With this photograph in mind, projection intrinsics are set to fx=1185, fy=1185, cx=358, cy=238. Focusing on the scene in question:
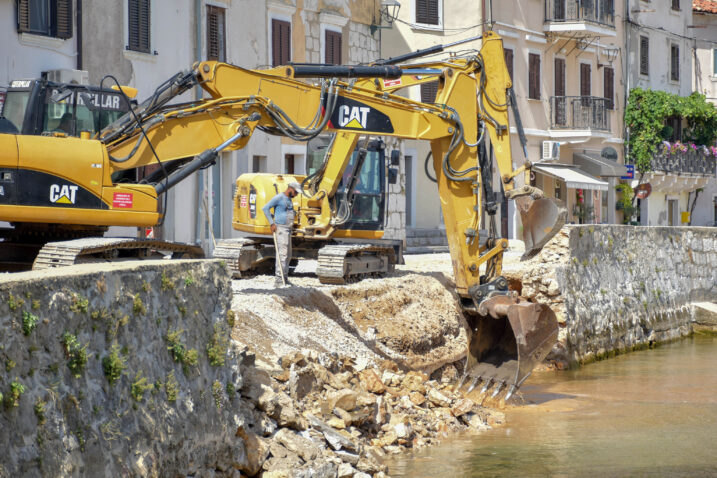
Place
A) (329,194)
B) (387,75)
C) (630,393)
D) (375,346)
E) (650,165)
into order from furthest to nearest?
(650,165) → (329,194) → (630,393) → (375,346) → (387,75)

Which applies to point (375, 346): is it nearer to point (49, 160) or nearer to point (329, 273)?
point (329, 273)

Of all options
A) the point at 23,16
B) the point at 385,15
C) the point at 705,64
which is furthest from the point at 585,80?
the point at 23,16

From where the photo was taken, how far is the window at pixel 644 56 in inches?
1716

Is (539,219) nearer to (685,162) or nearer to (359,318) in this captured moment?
(359,318)

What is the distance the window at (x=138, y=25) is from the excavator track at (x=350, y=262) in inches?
288

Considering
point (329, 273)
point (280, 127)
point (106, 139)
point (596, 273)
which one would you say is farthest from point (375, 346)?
point (596, 273)

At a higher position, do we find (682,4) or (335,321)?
(682,4)

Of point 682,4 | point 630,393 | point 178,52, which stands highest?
point 682,4

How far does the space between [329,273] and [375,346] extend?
2.14m

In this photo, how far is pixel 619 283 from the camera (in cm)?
2247

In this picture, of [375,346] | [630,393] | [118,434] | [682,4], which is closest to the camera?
[118,434]

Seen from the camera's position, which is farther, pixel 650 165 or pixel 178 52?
pixel 650 165

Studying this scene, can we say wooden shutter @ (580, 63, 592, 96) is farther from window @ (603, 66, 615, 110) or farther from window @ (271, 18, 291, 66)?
window @ (271, 18, 291, 66)

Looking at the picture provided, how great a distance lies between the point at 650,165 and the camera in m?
42.3
